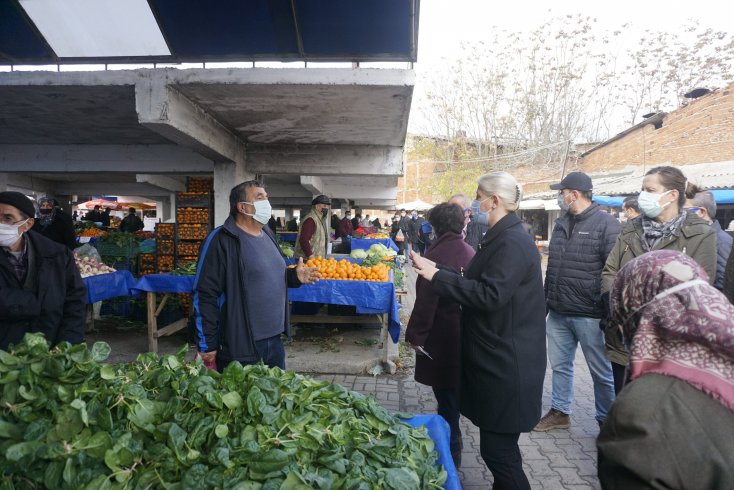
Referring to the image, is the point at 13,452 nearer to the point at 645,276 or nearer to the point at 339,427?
the point at 339,427

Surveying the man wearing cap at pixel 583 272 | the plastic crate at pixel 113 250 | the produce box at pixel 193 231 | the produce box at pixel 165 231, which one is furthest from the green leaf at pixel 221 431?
the plastic crate at pixel 113 250

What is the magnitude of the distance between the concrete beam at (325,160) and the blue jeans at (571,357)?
4566 millimetres

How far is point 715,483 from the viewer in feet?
3.91

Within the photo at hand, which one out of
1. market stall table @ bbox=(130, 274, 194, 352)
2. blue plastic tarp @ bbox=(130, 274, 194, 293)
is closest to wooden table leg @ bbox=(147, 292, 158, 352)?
market stall table @ bbox=(130, 274, 194, 352)

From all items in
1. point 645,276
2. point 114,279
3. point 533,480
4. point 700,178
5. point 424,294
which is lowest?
point 533,480

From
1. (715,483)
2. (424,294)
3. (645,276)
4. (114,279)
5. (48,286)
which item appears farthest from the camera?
(114,279)

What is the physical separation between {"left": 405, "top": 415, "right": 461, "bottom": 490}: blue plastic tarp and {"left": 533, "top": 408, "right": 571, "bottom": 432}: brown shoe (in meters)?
2.29

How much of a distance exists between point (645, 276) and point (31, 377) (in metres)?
2.33

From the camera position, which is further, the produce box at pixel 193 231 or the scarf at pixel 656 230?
the produce box at pixel 193 231

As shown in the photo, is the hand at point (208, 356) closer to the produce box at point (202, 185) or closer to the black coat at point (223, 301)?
the black coat at point (223, 301)

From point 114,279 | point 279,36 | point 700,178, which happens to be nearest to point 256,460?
point 279,36

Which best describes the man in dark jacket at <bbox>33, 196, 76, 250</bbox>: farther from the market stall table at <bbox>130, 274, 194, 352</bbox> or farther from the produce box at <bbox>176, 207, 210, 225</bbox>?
the produce box at <bbox>176, 207, 210, 225</bbox>

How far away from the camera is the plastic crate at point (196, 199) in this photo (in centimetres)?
826

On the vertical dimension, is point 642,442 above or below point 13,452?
above
